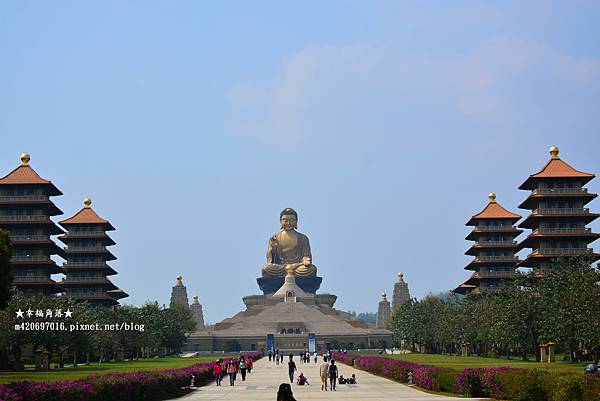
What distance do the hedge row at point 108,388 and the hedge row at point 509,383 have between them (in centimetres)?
1142

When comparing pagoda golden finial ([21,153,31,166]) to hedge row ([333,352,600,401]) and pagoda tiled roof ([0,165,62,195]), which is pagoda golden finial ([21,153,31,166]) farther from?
hedge row ([333,352,600,401])

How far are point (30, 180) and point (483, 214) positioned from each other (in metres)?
51.6

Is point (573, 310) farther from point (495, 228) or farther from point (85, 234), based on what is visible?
point (85, 234)

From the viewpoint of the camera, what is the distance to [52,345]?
7019 centimetres

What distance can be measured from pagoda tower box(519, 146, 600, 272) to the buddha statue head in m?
77.0

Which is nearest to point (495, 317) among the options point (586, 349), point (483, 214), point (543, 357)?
point (543, 357)

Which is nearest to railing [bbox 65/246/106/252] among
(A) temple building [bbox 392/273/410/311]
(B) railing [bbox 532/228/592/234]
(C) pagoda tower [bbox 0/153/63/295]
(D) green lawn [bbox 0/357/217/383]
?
(C) pagoda tower [bbox 0/153/63/295]

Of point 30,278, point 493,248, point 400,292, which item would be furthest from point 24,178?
point 400,292

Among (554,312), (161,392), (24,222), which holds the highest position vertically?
(24,222)

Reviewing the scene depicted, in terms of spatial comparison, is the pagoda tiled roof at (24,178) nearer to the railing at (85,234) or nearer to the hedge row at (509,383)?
the railing at (85,234)

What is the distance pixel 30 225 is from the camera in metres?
93.9

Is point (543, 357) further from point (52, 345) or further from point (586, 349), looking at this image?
point (52, 345)

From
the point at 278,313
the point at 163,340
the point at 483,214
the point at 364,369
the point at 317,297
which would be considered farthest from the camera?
the point at 317,297

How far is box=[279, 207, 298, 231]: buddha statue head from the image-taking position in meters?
169
